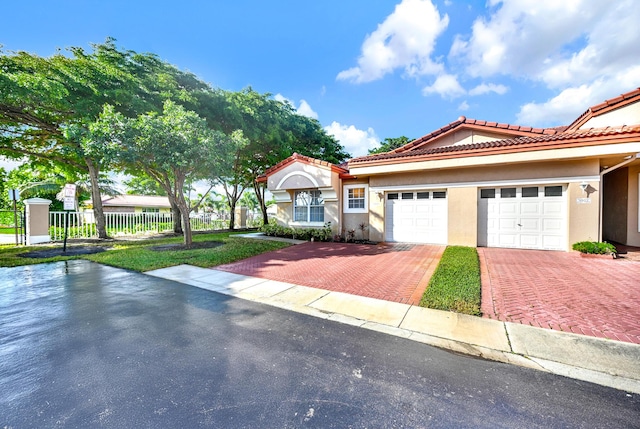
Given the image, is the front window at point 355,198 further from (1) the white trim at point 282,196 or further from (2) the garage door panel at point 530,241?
(2) the garage door panel at point 530,241

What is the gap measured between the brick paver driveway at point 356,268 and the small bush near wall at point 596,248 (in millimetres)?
4237

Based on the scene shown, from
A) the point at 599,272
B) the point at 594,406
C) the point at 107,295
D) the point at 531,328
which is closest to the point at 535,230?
the point at 599,272

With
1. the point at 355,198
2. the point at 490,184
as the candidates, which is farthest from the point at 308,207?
the point at 490,184

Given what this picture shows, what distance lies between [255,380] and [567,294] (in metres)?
6.26

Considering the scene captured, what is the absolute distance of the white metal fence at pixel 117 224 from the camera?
514 inches

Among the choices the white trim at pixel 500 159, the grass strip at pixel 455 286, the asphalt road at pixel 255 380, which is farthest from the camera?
the white trim at pixel 500 159

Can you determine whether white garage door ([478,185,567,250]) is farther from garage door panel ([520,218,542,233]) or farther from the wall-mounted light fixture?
the wall-mounted light fixture

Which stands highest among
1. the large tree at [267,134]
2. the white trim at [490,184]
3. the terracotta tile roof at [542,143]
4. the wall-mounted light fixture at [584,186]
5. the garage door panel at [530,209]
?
the large tree at [267,134]

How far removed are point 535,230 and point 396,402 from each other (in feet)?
34.5

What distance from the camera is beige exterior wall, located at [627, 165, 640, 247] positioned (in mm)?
9711

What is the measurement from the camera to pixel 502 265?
7.69 m

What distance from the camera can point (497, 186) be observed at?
10219 millimetres

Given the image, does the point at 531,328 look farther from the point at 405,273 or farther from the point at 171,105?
the point at 171,105

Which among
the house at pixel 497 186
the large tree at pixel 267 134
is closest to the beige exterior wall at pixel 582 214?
the house at pixel 497 186
